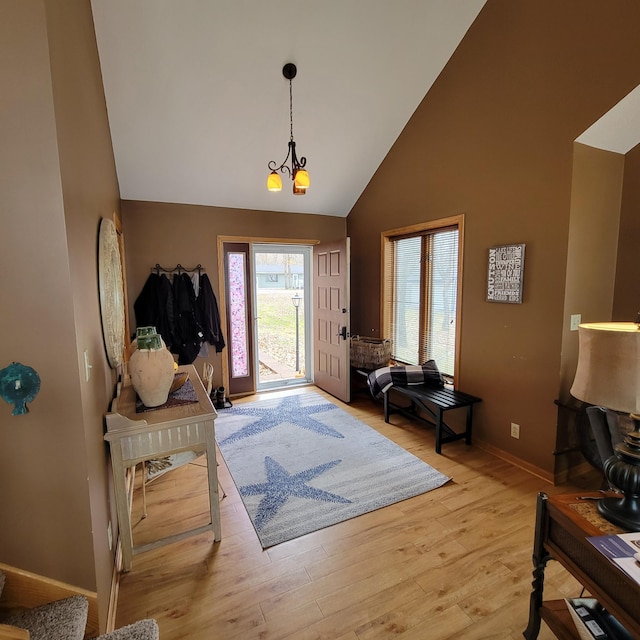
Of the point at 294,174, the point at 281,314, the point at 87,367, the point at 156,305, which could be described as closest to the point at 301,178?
the point at 294,174

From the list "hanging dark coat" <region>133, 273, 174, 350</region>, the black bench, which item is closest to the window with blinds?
the black bench

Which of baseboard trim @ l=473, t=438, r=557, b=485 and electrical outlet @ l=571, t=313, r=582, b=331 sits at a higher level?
electrical outlet @ l=571, t=313, r=582, b=331

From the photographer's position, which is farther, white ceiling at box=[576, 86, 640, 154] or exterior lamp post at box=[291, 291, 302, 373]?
exterior lamp post at box=[291, 291, 302, 373]

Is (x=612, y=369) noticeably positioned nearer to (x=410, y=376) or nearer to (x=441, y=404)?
(x=441, y=404)

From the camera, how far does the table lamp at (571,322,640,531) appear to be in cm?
109

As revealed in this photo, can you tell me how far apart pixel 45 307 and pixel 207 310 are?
9.85ft

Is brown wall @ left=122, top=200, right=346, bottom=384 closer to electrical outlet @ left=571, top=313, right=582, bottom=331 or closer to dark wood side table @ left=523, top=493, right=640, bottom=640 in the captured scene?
electrical outlet @ left=571, top=313, right=582, bottom=331

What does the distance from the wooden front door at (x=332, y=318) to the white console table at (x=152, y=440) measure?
92.0 inches

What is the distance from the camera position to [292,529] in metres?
2.12

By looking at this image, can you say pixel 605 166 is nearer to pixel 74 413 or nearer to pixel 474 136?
pixel 474 136

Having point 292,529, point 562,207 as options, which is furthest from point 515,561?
point 562,207

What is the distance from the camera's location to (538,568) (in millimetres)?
1334

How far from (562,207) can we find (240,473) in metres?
2.99

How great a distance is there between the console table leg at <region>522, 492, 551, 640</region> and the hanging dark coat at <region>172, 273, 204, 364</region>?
3.59 meters
